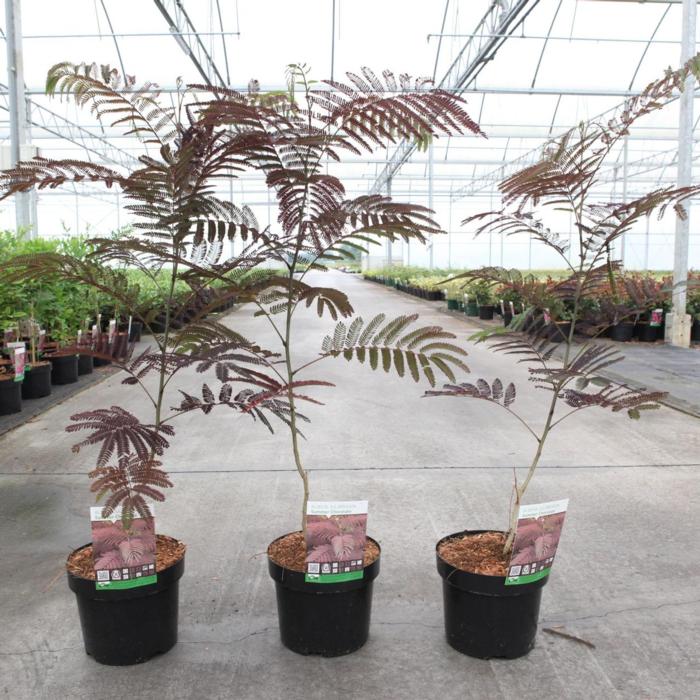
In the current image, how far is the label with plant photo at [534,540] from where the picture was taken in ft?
6.04

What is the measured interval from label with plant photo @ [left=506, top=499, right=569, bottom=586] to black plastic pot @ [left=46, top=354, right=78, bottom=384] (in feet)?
16.4

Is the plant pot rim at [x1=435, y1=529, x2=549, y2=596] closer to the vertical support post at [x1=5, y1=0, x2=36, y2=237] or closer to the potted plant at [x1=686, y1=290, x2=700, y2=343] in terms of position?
the vertical support post at [x1=5, y1=0, x2=36, y2=237]

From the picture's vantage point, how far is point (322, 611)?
192 centimetres

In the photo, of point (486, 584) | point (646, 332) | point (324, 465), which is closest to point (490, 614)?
point (486, 584)

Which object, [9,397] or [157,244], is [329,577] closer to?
[157,244]

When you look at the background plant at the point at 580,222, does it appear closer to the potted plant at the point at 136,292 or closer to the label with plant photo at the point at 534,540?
the label with plant photo at the point at 534,540

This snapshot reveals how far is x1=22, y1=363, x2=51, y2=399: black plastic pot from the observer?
5.32 meters

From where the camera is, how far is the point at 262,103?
68.0 inches

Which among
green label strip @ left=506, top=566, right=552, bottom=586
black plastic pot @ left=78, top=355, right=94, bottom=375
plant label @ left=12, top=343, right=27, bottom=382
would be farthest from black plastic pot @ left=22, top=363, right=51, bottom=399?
green label strip @ left=506, top=566, right=552, bottom=586

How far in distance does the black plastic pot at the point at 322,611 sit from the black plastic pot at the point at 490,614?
25 cm

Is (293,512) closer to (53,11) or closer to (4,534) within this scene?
(4,534)

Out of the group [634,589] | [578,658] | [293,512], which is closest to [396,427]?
[293,512]

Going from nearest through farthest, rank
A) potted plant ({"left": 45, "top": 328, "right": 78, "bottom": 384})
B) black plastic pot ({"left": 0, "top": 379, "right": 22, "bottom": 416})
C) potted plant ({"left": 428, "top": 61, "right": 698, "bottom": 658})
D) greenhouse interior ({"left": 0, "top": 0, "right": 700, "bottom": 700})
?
greenhouse interior ({"left": 0, "top": 0, "right": 700, "bottom": 700}), potted plant ({"left": 428, "top": 61, "right": 698, "bottom": 658}), black plastic pot ({"left": 0, "top": 379, "right": 22, "bottom": 416}), potted plant ({"left": 45, "top": 328, "right": 78, "bottom": 384})

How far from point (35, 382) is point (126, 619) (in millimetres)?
3980
